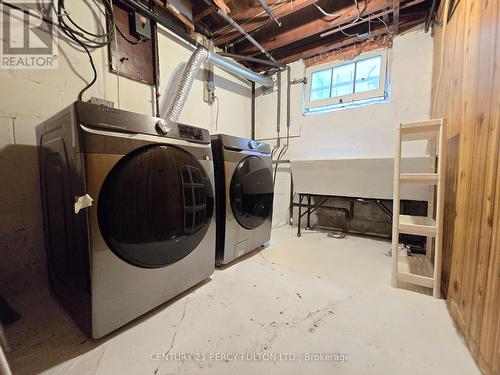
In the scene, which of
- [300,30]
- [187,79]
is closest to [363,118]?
[300,30]

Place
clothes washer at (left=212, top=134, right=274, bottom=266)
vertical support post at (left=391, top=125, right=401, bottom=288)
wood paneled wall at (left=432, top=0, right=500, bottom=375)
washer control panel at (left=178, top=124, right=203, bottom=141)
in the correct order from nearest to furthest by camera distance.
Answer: wood paneled wall at (left=432, top=0, right=500, bottom=375)
washer control panel at (left=178, top=124, right=203, bottom=141)
vertical support post at (left=391, top=125, right=401, bottom=288)
clothes washer at (left=212, top=134, right=274, bottom=266)

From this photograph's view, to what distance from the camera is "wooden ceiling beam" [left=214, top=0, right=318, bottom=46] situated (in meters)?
1.62

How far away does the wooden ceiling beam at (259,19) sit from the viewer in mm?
1623

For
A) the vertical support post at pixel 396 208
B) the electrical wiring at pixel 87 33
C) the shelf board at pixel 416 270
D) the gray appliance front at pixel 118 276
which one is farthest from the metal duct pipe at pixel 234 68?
the shelf board at pixel 416 270

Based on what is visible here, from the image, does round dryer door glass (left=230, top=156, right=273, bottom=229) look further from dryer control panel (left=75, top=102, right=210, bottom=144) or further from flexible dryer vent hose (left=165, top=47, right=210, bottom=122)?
flexible dryer vent hose (left=165, top=47, right=210, bottom=122)

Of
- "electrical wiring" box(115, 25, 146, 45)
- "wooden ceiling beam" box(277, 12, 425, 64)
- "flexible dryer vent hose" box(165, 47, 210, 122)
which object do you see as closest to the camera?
"electrical wiring" box(115, 25, 146, 45)

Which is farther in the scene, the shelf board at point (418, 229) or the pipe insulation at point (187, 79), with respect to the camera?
the pipe insulation at point (187, 79)

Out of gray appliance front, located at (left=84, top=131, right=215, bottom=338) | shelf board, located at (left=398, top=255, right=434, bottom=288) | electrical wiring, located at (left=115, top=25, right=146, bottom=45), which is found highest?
electrical wiring, located at (left=115, top=25, right=146, bottom=45)

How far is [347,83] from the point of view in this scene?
2201 mm

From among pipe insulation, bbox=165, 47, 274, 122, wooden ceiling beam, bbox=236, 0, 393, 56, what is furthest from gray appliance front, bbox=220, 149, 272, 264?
wooden ceiling beam, bbox=236, 0, 393, 56

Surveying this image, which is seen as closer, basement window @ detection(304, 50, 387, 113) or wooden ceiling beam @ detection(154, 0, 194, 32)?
wooden ceiling beam @ detection(154, 0, 194, 32)

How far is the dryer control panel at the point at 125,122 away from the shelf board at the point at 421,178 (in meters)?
1.14

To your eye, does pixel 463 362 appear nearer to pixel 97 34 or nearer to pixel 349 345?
pixel 349 345

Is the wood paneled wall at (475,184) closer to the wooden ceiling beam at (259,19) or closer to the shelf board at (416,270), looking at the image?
the shelf board at (416,270)
